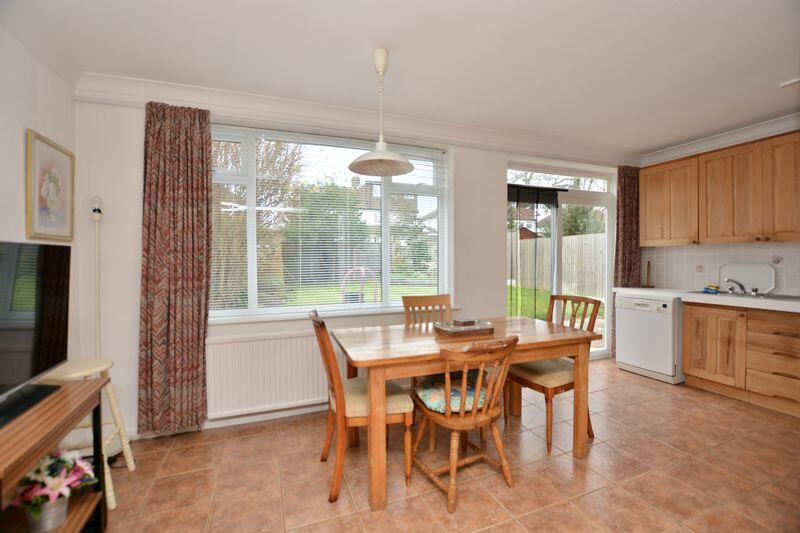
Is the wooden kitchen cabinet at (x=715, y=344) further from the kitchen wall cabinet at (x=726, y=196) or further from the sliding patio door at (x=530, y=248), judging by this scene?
the sliding patio door at (x=530, y=248)

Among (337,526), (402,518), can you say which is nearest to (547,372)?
(402,518)

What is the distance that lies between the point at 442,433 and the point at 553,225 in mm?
2888

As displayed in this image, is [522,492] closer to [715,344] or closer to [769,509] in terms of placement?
[769,509]

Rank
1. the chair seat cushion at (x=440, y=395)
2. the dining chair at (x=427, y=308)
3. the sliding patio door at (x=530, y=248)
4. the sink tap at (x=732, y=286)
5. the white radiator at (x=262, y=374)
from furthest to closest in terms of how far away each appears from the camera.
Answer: the sliding patio door at (x=530, y=248) → the sink tap at (x=732, y=286) → the dining chair at (x=427, y=308) → the white radiator at (x=262, y=374) → the chair seat cushion at (x=440, y=395)

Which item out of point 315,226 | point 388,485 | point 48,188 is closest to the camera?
point 388,485

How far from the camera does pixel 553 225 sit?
172 inches

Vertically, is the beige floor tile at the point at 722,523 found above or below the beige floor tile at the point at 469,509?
above

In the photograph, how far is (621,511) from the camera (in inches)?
71.6

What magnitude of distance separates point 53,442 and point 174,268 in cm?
145

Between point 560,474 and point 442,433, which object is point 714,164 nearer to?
point 560,474

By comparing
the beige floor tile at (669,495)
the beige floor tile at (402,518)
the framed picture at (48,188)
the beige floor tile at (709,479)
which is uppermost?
the framed picture at (48,188)

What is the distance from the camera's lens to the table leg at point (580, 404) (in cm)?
232

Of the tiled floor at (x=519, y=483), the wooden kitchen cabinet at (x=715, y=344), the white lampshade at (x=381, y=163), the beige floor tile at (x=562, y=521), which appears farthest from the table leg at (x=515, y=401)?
the wooden kitchen cabinet at (x=715, y=344)

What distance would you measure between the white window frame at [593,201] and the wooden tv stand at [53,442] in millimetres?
4057
